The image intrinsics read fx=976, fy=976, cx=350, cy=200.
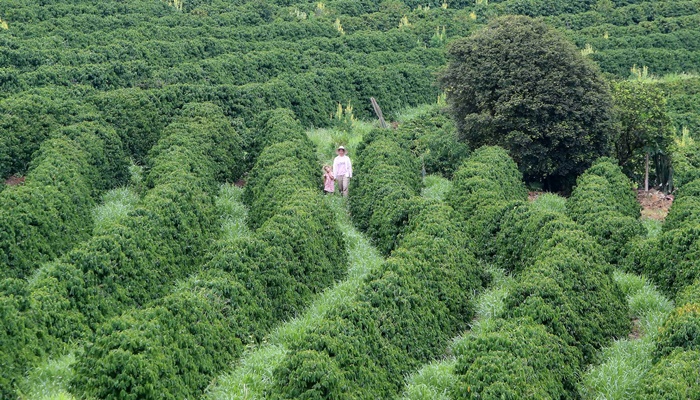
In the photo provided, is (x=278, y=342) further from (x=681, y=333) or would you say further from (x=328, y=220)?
(x=681, y=333)

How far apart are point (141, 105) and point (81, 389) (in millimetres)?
14811

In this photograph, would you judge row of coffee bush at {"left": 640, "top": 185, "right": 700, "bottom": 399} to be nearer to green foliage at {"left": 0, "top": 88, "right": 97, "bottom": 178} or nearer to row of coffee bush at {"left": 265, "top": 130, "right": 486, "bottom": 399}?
row of coffee bush at {"left": 265, "top": 130, "right": 486, "bottom": 399}

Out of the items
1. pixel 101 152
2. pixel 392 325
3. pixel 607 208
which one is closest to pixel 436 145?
pixel 607 208

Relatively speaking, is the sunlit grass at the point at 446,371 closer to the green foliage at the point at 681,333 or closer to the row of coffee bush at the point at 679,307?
the green foliage at the point at 681,333

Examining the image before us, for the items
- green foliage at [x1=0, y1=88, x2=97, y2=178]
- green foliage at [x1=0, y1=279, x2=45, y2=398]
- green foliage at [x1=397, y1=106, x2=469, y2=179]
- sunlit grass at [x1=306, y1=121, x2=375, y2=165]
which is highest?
green foliage at [x1=0, y1=88, x2=97, y2=178]

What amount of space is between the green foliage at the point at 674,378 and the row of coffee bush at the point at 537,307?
1.25 m

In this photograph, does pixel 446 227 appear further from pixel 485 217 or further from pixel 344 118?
pixel 344 118

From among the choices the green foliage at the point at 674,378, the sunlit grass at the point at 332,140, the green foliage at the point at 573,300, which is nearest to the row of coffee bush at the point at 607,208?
the green foliage at the point at 573,300

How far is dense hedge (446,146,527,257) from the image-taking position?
1998 cm

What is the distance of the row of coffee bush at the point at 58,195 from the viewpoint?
17.5 m

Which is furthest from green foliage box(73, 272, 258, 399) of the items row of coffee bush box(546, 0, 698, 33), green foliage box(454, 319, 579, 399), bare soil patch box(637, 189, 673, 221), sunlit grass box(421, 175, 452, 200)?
row of coffee bush box(546, 0, 698, 33)

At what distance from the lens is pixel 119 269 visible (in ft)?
53.5

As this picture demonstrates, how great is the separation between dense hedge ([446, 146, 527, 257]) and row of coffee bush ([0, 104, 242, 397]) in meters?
5.44

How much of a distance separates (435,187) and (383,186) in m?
4.30
